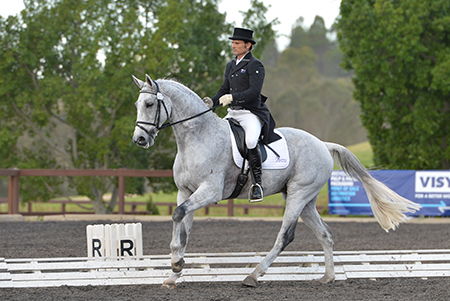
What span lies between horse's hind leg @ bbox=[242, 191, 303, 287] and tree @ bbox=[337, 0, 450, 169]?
37.6ft

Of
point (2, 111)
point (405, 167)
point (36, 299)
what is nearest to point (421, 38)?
point (405, 167)

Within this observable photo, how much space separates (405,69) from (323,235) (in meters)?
12.5

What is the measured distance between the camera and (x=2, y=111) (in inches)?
635

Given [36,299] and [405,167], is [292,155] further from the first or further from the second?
[405,167]

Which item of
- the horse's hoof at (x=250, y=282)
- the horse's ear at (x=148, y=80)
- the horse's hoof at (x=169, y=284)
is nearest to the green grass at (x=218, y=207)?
the horse's hoof at (x=250, y=282)

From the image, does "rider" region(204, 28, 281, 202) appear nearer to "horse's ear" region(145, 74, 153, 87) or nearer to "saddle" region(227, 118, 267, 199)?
"saddle" region(227, 118, 267, 199)

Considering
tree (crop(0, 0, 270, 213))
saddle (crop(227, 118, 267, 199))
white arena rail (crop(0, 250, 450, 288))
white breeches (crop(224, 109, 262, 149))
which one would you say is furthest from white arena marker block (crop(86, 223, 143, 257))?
tree (crop(0, 0, 270, 213))

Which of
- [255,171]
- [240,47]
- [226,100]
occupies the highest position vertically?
[240,47]

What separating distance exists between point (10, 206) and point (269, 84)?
172 feet

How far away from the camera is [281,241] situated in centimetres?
525

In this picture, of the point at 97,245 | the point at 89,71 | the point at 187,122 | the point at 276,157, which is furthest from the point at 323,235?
the point at 89,71

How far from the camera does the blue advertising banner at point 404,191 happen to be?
1310 cm

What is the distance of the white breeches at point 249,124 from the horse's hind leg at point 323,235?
1.11 meters

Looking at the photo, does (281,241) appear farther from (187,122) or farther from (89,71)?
(89,71)
